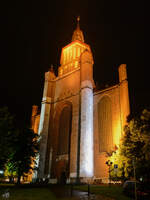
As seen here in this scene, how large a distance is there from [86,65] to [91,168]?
20.7 meters

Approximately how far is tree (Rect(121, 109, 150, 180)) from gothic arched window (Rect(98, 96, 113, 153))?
882 cm

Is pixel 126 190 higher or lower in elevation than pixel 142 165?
lower

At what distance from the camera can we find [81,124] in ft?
112

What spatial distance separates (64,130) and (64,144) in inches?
115

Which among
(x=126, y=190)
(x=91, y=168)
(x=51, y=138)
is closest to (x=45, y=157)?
(x=51, y=138)

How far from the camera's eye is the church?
31172mm

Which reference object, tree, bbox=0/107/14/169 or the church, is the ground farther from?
the church

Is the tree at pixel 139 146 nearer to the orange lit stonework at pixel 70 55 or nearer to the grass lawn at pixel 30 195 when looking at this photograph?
the grass lawn at pixel 30 195

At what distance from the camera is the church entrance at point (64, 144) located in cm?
3504

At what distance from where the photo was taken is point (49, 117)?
41.4 meters

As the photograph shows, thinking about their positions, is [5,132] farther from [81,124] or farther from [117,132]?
[117,132]

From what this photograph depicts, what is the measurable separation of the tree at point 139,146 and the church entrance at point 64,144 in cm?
1518

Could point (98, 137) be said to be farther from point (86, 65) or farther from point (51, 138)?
point (86, 65)

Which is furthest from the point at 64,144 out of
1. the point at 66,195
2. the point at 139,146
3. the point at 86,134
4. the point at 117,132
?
the point at 66,195
